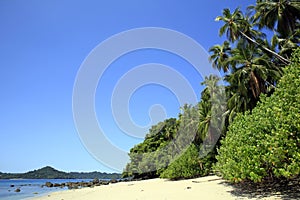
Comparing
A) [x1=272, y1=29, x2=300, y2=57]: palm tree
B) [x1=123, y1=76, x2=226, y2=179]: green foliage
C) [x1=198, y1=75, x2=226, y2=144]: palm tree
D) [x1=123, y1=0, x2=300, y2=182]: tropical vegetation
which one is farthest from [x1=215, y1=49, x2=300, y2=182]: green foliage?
[x1=198, y1=75, x2=226, y2=144]: palm tree

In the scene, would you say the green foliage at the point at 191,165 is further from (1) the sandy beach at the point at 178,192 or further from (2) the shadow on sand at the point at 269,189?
(2) the shadow on sand at the point at 269,189

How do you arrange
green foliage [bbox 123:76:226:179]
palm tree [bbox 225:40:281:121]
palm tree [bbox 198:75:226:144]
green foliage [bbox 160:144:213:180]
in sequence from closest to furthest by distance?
1. palm tree [bbox 225:40:281:121]
2. green foliage [bbox 160:144:213:180]
3. green foliage [bbox 123:76:226:179]
4. palm tree [bbox 198:75:226:144]

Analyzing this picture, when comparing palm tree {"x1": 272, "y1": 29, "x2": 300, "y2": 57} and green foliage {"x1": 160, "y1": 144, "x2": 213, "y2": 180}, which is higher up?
palm tree {"x1": 272, "y1": 29, "x2": 300, "y2": 57}

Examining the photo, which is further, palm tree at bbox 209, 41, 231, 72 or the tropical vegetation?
palm tree at bbox 209, 41, 231, 72

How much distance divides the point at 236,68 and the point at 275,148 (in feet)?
56.5

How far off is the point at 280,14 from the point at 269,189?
64.1 ft

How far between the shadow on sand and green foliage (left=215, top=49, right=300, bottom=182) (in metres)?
0.91

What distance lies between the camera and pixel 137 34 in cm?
2189

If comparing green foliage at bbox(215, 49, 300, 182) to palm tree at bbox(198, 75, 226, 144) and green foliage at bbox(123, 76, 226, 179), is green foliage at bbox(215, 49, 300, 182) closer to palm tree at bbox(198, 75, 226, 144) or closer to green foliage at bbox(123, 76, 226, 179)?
green foliage at bbox(123, 76, 226, 179)

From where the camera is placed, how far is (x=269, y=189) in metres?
13.4

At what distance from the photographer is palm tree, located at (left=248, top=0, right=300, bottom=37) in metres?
26.8

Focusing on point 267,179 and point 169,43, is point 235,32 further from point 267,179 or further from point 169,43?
point 267,179

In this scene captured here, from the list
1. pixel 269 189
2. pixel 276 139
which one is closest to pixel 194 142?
pixel 269 189

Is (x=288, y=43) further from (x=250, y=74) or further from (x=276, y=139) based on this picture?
(x=276, y=139)
